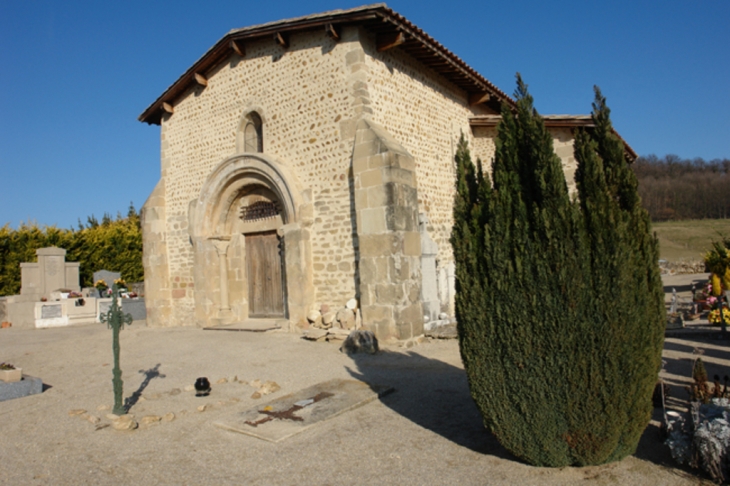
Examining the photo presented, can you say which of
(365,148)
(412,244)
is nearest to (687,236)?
(412,244)

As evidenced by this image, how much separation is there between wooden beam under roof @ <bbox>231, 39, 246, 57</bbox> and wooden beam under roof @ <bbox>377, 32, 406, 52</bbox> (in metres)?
3.22

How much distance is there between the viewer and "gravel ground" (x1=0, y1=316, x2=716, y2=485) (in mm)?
3492

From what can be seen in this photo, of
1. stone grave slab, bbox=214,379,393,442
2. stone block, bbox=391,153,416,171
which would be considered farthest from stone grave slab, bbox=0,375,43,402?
stone block, bbox=391,153,416,171

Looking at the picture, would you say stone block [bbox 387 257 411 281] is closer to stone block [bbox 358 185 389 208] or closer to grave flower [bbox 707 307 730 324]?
stone block [bbox 358 185 389 208]

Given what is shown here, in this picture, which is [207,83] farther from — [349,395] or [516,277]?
[516,277]

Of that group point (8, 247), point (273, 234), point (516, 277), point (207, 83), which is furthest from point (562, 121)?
point (8, 247)

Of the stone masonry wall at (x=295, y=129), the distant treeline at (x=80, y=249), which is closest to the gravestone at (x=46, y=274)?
the distant treeline at (x=80, y=249)

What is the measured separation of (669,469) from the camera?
128 inches

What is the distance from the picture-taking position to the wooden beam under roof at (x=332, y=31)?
9047 mm

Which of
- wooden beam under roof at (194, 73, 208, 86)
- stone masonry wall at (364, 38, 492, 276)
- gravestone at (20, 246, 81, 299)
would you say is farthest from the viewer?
gravestone at (20, 246, 81, 299)

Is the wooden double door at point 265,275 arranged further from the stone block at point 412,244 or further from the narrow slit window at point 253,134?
the stone block at point 412,244

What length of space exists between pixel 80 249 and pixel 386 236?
15.3m

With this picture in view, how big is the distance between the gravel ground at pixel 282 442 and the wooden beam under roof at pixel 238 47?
21.6ft

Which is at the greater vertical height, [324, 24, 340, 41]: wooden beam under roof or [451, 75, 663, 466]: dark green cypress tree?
[324, 24, 340, 41]: wooden beam under roof
